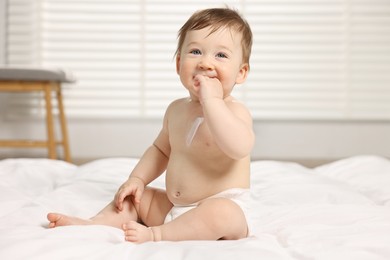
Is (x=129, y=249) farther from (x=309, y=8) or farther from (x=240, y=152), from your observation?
(x=309, y=8)

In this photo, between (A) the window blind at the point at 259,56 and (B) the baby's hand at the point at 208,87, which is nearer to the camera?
(B) the baby's hand at the point at 208,87

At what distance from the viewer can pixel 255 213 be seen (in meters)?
1.02

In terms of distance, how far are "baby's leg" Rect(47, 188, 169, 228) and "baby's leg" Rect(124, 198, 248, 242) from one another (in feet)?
0.33

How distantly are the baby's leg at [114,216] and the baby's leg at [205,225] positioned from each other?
4.0 inches

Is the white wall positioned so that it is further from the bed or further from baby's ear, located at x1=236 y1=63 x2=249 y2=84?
baby's ear, located at x1=236 y1=63 x2=249 y2=84

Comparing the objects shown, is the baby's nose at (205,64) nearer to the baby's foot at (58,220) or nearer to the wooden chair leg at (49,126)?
the baby's foot at (58,220)

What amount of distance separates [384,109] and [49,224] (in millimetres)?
2668

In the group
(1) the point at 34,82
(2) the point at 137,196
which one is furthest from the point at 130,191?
(1) the point at 34,82

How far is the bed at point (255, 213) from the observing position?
26.4 inches

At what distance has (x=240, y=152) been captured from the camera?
0.85 m

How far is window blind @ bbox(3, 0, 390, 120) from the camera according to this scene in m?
3.09

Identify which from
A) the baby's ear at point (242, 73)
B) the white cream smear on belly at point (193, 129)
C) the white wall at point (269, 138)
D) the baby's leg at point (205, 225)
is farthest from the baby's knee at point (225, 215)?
the white wall at point (269, 138)

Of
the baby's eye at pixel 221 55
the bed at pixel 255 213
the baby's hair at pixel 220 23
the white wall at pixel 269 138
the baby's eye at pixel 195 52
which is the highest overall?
the baby's hair at pixel 220 23

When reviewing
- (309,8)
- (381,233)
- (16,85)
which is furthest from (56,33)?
(381,233)
